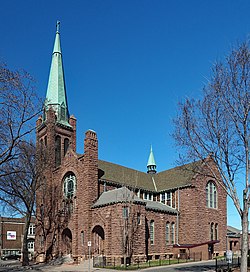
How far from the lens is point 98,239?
40156 millimetres

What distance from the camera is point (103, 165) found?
156 ft

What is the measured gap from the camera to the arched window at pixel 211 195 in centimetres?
4807

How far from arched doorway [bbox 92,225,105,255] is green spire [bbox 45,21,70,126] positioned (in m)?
17.5

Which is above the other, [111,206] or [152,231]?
[111,206]

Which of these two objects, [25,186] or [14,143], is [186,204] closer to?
[25,186]

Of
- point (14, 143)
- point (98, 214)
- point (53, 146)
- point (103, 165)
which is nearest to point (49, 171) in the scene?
point (53, 146)

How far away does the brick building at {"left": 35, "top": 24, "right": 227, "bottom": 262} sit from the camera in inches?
1450

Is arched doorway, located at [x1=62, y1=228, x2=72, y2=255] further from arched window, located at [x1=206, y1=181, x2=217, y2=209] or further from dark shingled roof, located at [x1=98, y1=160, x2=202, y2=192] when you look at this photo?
arched window, located at [x1=206, y1=181, x2=217, y2=209]

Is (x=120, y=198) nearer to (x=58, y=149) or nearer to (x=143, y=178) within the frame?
(x=143, y=178)

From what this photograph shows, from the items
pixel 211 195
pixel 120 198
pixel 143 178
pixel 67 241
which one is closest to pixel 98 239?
pixel 120 198

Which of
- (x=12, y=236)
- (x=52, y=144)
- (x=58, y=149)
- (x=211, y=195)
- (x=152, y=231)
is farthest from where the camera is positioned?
(x=12, y=236)

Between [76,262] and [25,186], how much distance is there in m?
9.10

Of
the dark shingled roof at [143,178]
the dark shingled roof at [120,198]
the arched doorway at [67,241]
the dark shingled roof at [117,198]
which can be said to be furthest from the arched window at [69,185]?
the dark shingled roof at [117,198]

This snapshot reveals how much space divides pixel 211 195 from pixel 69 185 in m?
17.3
